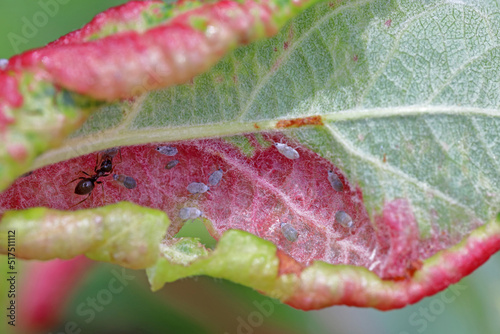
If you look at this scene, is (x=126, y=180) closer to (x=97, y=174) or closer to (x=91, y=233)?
(x=97, y=174)

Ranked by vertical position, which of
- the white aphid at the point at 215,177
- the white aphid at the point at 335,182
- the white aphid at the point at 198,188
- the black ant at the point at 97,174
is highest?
the black ant at the point at 97,174

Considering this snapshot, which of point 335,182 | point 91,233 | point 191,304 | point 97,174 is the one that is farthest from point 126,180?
point 191,304

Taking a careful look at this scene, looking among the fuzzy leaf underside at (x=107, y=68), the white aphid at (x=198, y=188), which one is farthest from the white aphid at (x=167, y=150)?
the fuzzy leaf underside at (x=107, y=68)

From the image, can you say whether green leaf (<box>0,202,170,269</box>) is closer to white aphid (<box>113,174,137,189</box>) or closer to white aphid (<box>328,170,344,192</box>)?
white aphid (<box>113,174,137,189</box>)

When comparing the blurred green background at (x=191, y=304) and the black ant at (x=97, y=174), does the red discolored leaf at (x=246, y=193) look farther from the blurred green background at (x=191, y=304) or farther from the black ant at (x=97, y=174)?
the blurred green background at (x=191, y=304)

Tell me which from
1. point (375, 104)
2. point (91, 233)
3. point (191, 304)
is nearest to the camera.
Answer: point (91, 233)

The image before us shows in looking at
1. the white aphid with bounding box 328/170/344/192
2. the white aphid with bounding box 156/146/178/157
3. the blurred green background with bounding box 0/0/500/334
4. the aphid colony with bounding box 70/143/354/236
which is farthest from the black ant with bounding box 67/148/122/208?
the blurred green background with bounding box 0/0/500/334
